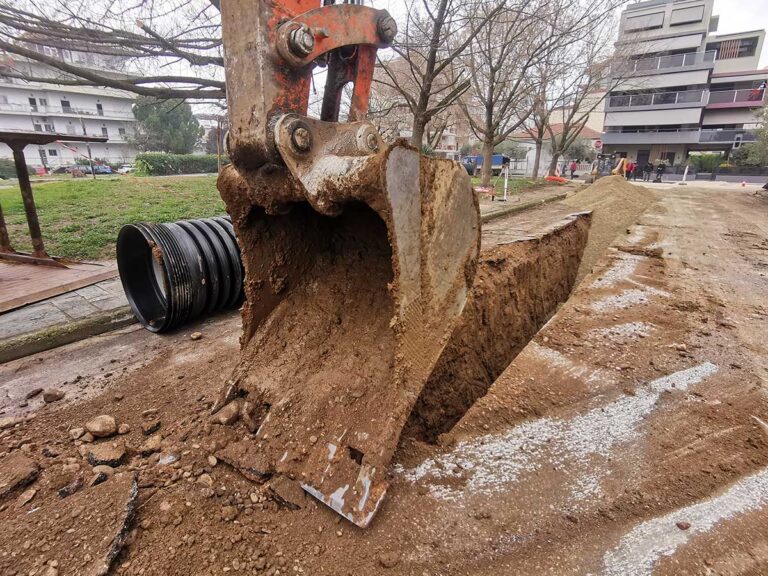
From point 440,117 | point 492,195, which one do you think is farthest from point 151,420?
point 440,117

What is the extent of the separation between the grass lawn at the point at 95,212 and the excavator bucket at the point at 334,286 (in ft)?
17.0

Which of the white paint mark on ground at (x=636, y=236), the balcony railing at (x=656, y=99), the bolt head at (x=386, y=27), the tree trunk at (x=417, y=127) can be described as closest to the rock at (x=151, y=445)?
the bolt head at (x=386, y=27)

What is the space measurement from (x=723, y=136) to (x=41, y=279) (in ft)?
163

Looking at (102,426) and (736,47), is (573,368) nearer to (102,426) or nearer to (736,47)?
(102,426)

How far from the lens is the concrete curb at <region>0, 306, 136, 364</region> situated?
3.45 m

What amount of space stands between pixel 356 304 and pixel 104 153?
59.5m

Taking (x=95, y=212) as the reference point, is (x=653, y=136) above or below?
above

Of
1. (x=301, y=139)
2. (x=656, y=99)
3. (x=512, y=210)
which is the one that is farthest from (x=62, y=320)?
(x=656, y=99)

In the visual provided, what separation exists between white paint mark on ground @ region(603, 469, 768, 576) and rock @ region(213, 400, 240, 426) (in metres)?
1.76

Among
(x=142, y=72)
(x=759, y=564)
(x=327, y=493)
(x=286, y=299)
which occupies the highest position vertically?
(x=142, y=72)

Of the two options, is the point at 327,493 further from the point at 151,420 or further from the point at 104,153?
the point at 104,153

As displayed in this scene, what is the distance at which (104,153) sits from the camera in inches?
1948

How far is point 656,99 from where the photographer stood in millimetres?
39750

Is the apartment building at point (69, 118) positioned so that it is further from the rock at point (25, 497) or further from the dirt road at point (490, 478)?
the rock at point (25, 497)
